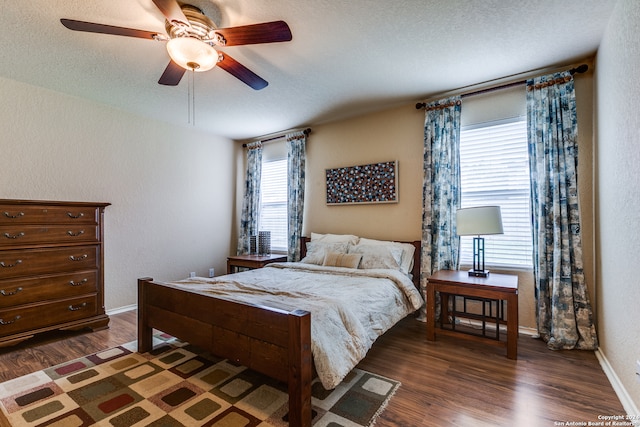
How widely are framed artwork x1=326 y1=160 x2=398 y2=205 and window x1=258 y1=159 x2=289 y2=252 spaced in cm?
92

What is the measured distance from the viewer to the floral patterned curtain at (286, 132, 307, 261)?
4.44 m

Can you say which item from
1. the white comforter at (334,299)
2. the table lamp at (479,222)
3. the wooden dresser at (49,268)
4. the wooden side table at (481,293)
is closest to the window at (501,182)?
the wooden side table at (481,293)

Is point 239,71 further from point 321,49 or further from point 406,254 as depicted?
point 406,254

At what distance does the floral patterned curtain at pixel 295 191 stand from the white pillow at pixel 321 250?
2.12 ft

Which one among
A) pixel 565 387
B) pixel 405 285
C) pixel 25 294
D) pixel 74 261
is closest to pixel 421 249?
pixel 405 285

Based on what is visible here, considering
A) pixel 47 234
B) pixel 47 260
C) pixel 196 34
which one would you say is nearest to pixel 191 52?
pixel 196 34

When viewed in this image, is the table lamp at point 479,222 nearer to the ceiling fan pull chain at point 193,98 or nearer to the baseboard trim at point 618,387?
the baseboard trim at point 618,387

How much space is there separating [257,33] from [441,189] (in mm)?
2377

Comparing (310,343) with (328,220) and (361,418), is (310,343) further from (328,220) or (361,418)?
(328,220)

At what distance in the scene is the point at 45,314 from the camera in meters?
2.79

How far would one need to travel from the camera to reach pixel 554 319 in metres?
2.64

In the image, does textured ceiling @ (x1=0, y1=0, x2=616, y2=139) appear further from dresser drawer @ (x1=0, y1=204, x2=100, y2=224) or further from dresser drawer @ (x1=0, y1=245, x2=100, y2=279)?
dresser drawer @ (x1=0, y1=245, x2=100, y2=279)

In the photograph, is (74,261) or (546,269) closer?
(546,269)

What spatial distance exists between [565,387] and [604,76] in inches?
91.4
